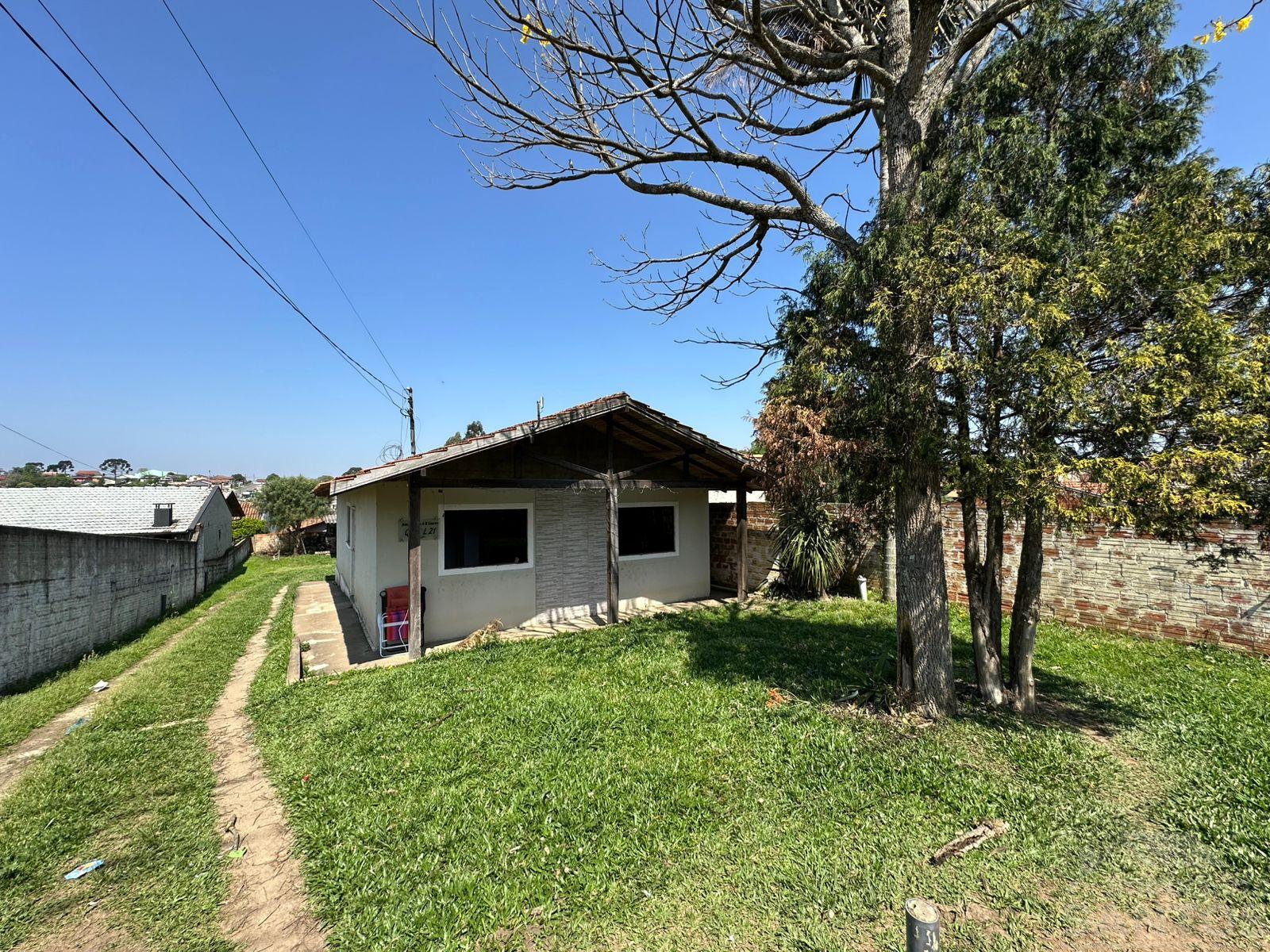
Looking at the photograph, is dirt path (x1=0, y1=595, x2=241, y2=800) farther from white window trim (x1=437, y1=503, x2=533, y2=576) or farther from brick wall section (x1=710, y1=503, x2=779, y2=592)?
brick wall section (x1=710, y1=503, x2=779, y2=592)

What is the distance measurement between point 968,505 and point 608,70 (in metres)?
5.51

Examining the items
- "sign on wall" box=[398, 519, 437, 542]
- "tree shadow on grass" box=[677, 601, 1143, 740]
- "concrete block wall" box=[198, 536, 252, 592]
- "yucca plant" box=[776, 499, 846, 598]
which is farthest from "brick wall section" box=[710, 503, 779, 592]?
"concrete block wall" box=[198, 536, 252, 592]

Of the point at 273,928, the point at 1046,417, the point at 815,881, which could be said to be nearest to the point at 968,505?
the point at 1046,417

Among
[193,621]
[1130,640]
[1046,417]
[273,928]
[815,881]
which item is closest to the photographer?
[273,928]

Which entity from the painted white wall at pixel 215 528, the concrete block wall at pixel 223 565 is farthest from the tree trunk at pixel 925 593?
the painted white wall at pixel 215 528

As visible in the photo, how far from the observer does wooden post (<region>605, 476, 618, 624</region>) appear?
8859mm

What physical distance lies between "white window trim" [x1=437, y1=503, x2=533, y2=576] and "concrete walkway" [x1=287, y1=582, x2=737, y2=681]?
1086mm

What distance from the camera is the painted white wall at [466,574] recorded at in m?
8.16

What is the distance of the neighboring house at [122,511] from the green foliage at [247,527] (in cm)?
Result: 974

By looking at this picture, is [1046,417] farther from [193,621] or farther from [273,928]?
[193,621]

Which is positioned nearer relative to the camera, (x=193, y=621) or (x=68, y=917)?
(x=68, y=917)

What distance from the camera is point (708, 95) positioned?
5.12m

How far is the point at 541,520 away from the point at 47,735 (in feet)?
20.4

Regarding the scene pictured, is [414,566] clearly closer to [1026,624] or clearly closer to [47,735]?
[47,735]
